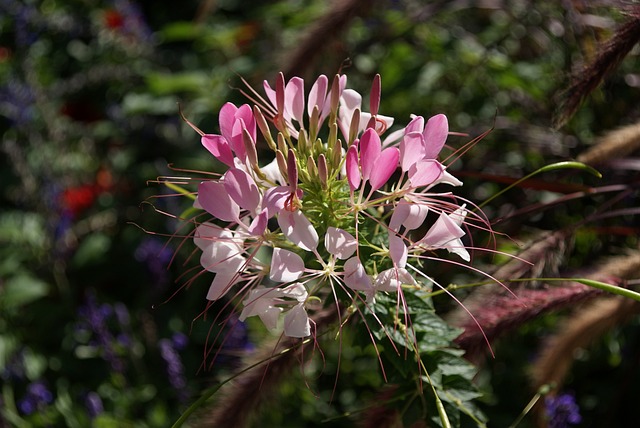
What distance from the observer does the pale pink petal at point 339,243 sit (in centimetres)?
63

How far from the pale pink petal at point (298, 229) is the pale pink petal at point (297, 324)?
0.06 m

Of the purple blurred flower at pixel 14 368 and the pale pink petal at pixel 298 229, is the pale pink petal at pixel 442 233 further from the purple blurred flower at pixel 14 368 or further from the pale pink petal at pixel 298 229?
the purple blurred flower at pixel 14 368

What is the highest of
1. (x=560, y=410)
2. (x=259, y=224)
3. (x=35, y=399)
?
(x=259, y=224)

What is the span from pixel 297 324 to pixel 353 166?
0.14 metres

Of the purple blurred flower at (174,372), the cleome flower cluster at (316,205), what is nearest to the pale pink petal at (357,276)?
the cleome flower cluster at (316,205)

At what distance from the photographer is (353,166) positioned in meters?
0.61

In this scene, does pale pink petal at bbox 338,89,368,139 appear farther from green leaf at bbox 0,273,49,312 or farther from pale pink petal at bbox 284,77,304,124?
green leaf at bbox 0,273,49,312

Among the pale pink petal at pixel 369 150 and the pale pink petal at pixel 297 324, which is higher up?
the pale pink petal at pixel 369 150

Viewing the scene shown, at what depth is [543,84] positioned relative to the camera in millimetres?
1719

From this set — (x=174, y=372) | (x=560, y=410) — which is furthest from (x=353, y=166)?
(x=174, y=372)

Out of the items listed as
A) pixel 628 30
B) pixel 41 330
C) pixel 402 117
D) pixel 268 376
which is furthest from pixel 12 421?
pixel 628 30

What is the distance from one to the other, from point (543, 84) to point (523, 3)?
19 cm

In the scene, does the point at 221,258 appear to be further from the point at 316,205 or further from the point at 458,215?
the point at 458,215

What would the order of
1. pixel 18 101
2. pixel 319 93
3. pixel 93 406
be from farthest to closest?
pixel 18 101, pixel 93 406, pixel 319 93
